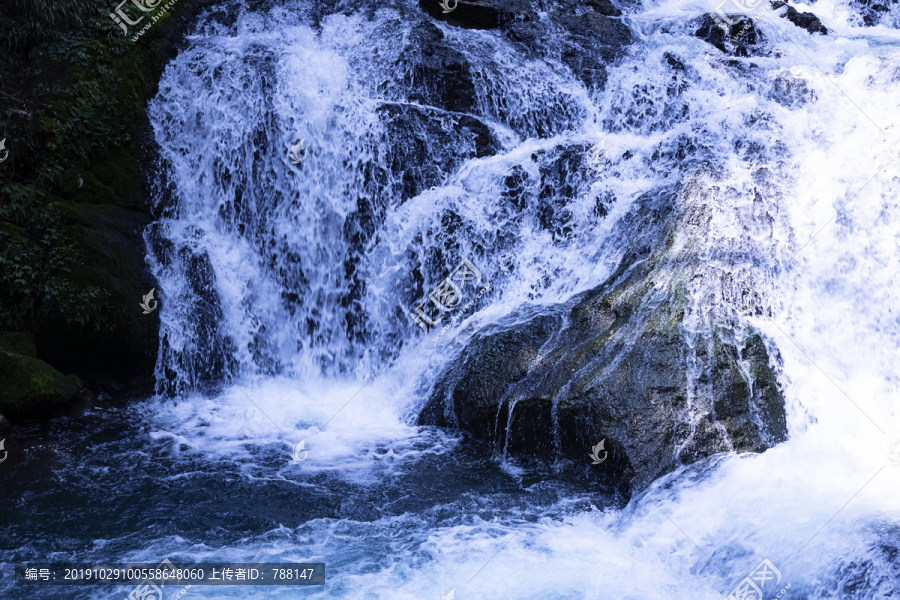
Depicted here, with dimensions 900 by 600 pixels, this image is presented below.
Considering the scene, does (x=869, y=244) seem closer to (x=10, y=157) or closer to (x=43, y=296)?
(x=43, y=296)

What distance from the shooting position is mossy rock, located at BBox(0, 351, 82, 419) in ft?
23.0

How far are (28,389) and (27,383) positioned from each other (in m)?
0.06

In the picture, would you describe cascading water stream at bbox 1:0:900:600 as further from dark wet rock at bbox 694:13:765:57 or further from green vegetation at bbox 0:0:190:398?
green vegetation at bbox 0:0:190:398

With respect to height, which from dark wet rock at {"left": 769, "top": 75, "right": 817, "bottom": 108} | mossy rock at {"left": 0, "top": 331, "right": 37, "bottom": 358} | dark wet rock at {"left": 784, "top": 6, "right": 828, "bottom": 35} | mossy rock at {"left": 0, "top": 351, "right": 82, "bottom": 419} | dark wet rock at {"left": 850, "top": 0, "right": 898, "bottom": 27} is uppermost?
dark wet rock at {"left": 850, "top": 0, "right": 898, "bottom": 27}

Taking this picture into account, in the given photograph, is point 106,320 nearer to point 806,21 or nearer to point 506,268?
point 506,268

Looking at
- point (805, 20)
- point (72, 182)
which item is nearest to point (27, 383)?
point (72, 182)

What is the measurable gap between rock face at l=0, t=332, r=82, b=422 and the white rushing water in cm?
→ 89

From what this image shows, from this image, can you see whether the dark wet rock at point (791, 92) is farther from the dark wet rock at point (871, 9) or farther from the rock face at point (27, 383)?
the rock face at point (27, 383)

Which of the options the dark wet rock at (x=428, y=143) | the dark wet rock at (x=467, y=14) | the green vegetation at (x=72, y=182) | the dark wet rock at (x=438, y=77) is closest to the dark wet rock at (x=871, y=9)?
the dark wet rock at (x=467, y=14)

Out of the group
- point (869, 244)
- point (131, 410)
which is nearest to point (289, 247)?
point (131, 410)

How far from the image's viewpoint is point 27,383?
710 centimetres

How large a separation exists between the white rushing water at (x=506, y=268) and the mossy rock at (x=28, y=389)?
911 millimetres

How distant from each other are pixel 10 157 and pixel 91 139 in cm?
86

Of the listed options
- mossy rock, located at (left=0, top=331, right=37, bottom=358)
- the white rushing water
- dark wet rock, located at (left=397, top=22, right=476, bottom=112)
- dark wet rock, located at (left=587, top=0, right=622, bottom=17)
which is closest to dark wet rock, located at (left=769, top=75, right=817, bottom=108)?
the white rushing water
